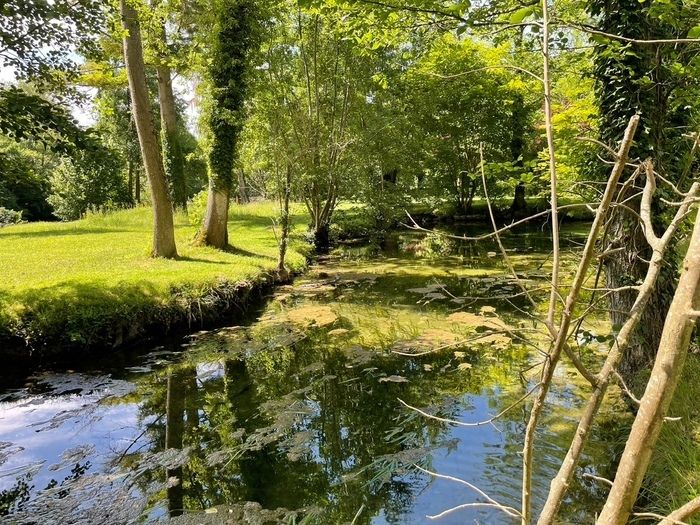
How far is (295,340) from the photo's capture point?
25.7 feet

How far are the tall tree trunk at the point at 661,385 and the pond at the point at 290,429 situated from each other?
744 mm

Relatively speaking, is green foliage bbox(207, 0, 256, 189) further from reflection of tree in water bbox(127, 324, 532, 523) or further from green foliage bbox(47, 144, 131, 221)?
green foliage bbox(47, 144, 131, 221)

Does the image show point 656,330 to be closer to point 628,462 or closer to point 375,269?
point 628,462

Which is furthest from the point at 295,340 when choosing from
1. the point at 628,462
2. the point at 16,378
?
the point at 628,462

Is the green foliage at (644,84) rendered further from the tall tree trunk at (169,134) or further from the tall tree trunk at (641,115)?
the tall tree trunk at (169,134)

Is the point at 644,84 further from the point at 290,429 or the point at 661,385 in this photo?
the point at 290,429

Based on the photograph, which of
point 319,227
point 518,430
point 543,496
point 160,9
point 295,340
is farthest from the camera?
point 319,227

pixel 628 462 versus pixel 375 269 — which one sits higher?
pixel 628 462

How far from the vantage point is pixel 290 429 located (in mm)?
4934

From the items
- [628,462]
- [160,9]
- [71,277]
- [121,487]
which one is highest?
[160,9]

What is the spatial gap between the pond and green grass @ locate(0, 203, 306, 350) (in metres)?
0.62

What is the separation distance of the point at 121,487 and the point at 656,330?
5.07 metres

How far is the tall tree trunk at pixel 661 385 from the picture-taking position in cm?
108

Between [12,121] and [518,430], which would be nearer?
[518,430]
